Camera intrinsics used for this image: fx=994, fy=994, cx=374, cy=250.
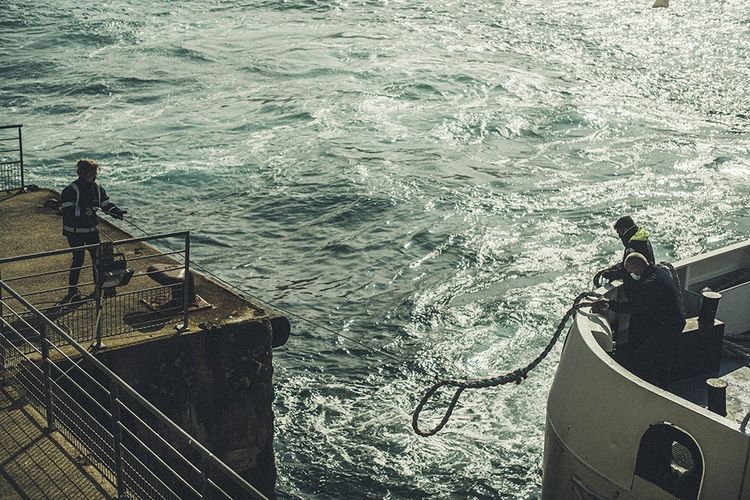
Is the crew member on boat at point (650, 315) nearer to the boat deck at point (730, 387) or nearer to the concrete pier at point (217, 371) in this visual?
the boat deck at point (730, 387)

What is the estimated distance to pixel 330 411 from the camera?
568 inches

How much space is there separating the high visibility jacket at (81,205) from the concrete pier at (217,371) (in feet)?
2.77

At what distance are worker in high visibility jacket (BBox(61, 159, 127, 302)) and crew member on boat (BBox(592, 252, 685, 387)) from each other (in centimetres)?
536

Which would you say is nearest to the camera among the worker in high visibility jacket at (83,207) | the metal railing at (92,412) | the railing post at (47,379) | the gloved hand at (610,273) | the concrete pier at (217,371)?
the metal railing at (92,412)

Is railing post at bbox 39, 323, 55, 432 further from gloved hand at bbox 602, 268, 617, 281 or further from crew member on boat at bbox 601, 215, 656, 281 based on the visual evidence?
gloved hand at bbox 602, 268, 617, 281

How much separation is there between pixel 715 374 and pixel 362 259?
11.2 meters

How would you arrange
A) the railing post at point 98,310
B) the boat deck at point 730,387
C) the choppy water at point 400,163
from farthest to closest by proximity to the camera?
the choppy water at point 400,163 < the boat deck at point 730,387 < the railing post at point 98,310

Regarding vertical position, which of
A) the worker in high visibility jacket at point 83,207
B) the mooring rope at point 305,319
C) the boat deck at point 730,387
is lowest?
the mooring rope at point 305,319

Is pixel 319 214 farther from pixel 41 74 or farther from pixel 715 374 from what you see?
pixel 41 74

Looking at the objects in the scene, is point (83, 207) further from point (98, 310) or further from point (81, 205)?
A: point (98, 310)

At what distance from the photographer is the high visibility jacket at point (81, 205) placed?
1080cm

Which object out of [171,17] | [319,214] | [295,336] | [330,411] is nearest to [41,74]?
[171,17]

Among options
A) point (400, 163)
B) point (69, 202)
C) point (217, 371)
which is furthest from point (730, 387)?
point (400, 163)

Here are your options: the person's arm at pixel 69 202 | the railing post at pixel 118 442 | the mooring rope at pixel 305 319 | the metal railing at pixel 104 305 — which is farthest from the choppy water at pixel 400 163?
the railing post at pixel 118 442
